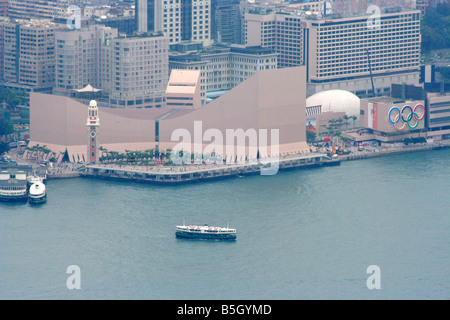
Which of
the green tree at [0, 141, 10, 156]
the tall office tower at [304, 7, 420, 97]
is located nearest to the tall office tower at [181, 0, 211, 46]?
the tall office tower at [304, 7, 420, 97]

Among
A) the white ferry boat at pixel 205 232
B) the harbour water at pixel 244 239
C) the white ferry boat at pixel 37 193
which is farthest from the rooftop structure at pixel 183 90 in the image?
the white ferry boat at pixel 205 232

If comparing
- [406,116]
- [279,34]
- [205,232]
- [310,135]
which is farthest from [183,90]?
[205,232]

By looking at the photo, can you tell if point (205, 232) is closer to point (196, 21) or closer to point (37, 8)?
point (196, 21)

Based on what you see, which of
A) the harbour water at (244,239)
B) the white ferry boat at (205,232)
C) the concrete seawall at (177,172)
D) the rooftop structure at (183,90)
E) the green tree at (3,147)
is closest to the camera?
the harbour water at (244,239)

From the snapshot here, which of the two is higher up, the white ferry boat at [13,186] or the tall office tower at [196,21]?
the tall office tower at [196,21]

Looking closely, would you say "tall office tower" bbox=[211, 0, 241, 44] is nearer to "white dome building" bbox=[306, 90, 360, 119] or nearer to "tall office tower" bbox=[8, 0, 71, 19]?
"tall office tower" bbox=[8, 0, 71, 19]

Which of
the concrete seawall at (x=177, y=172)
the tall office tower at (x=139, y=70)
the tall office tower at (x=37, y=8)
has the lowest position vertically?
the concrete seawall at (x=177, y=172)

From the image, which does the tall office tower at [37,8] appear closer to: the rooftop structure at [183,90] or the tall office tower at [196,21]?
the tall office tower at [196,21]
